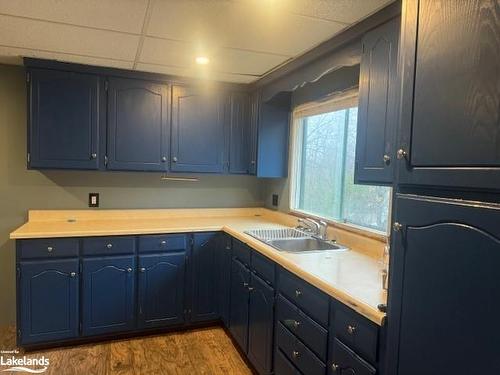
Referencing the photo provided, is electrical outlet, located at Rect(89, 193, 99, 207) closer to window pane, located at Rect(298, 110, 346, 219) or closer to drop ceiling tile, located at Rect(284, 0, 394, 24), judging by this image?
window pane, located at Rect(298, 110, 346, 219)

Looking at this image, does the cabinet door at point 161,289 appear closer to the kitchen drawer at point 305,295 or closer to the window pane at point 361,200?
the kitchen drawer at point 305,295

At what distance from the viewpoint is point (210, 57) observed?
8.09 ft

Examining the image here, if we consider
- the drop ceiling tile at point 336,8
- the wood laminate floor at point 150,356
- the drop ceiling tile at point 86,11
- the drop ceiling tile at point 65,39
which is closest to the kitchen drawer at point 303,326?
the wood laminate floor at point 150,356

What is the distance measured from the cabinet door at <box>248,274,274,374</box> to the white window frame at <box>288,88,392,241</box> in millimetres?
704

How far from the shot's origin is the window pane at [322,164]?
2.68m

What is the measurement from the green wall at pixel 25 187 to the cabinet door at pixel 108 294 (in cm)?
66

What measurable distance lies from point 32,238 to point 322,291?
6.66ft

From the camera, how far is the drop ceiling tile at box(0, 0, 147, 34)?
170 centimetres

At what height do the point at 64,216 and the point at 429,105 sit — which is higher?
the point at 429,105

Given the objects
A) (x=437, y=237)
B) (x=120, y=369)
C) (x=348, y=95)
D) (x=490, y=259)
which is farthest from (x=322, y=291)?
(x=120, y=369)

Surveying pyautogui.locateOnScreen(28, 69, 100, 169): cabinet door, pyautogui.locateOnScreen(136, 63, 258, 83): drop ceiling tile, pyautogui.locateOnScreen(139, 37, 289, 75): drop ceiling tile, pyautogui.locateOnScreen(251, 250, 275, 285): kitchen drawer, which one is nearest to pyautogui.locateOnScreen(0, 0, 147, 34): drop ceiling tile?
pyautogui.locateOnScreen(139, 37, 289, 75): drop ceiling tile

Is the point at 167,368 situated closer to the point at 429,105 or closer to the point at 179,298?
the point at 179,298

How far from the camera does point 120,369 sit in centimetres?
241

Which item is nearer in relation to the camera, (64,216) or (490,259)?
(490,259)
